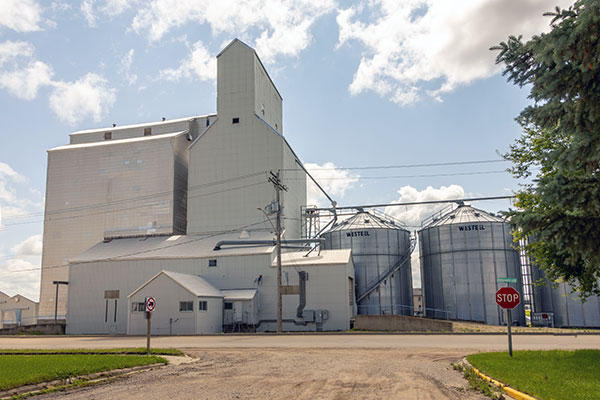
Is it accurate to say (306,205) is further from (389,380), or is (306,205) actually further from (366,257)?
(389,380)

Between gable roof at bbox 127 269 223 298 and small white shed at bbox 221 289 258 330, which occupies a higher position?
gable roof at bbox 127 269 223 298

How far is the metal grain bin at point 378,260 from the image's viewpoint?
151 ft

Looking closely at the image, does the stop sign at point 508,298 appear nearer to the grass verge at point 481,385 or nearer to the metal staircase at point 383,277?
the grass verge at point 481,385

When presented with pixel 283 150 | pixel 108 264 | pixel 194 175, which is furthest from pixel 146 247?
pixel 283 150

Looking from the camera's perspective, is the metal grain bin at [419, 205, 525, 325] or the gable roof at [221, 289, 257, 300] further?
the metal grain bin at [419, 205, 525, 325]

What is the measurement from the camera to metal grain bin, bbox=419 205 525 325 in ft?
141

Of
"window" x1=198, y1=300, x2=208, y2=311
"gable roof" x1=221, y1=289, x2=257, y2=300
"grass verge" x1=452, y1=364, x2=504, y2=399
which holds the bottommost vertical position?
"grass verge" x1=452, y1=364, x2=504, y2=399

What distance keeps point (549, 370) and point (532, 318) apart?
3563 centimetres

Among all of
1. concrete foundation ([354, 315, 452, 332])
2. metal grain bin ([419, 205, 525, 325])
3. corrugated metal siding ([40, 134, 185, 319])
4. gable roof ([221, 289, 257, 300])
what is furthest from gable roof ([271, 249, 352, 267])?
corrugated metal siding ([40, 134, 185, 319])

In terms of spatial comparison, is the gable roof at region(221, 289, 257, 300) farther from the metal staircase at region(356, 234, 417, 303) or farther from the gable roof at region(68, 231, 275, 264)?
the metal staircase at region(356, 234, 417, 303)

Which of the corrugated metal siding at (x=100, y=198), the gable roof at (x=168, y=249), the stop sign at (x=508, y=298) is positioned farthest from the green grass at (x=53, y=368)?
the corrugated metal siding at (x=100, y=198)

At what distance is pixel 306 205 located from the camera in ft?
186

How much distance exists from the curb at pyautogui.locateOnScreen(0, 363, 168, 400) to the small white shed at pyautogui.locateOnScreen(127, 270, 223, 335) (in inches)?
863

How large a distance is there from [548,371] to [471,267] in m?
33.5
